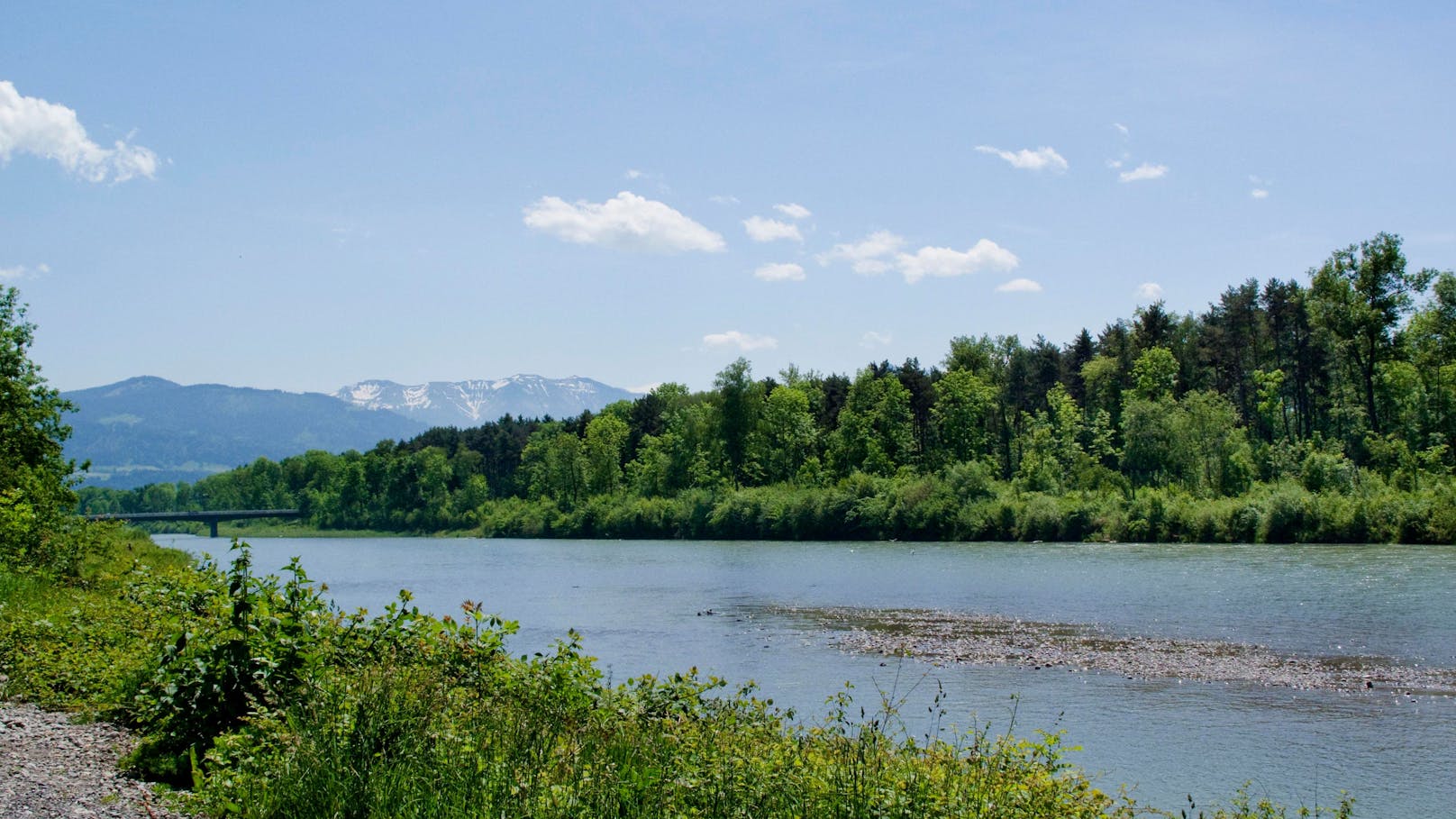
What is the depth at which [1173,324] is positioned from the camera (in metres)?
117

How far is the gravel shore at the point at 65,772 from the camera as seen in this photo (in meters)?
7.43

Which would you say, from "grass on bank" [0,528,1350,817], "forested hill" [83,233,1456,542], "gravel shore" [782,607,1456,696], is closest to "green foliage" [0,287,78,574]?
"grass on bank" [0,528,1350,817]

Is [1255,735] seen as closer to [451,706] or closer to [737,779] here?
[737,779]

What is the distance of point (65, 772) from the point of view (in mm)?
8273

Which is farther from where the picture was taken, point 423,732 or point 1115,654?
point 1115,654

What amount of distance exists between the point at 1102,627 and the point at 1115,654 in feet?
18.0

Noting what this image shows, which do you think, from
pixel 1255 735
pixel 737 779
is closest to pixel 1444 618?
pixel 1255 735

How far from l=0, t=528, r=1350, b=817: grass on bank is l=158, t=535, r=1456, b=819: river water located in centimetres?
256

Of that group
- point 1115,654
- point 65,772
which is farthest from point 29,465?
point 1115,654

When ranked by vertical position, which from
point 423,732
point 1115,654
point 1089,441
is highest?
point 1089,441

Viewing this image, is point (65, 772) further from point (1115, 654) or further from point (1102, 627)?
point (1102, 627)

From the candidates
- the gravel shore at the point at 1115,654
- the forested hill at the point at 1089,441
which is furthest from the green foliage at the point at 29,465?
the forested hill at the point at 1089,441

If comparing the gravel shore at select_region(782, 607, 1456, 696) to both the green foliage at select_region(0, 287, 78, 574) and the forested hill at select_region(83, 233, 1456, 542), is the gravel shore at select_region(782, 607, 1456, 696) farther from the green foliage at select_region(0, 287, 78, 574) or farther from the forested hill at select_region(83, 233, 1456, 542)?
the forested hill at select_region(83, 233, 1456, 542)

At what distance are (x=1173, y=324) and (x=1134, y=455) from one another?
3434cm
